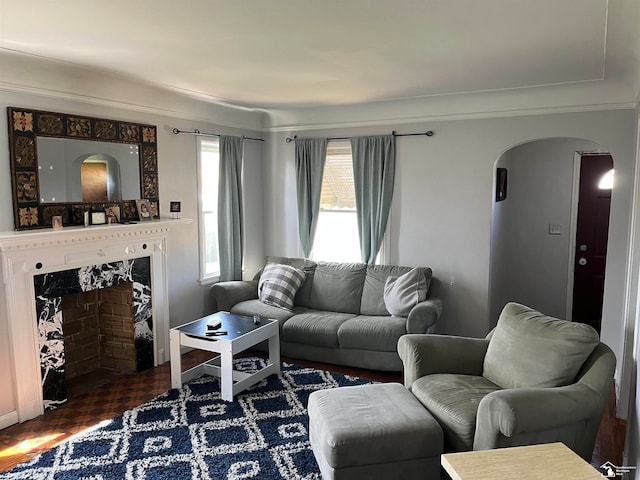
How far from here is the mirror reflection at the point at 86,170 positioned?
3.55 meters

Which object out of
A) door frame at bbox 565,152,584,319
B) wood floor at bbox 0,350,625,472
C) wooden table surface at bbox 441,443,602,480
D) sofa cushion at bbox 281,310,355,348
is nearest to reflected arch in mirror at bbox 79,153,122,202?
wood floor at bbox 0,350,625,472

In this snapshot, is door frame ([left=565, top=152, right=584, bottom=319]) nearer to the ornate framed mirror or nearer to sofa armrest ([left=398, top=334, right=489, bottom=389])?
sofa armrest ([left=398, top=334, right=489, bottom=389])

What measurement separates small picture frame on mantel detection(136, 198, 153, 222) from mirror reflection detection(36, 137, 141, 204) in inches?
2.8

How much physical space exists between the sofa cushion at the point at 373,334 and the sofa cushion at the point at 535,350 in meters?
1.13

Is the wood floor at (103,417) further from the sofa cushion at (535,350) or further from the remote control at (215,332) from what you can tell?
the sofa cushion at (535,350)

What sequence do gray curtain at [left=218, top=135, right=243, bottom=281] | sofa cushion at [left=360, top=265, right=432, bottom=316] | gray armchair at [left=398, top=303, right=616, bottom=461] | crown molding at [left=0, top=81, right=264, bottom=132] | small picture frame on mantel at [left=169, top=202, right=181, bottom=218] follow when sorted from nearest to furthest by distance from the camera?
gray armchair at [left=398, top=303, right=616, bottom=461], crown molding at [left=0, top=81, right=264, bottom=132], small picture frame on mantel at [left=169, top=202, right=181, bottom=218], sofa cushion at [left=360, top=265, right=432, bottom=316], gray curtain at [left=218, top=135, right=243, bottom=281]

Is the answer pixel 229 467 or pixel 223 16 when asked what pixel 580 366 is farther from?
pixel 223 16

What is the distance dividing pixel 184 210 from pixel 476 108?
2992 mm

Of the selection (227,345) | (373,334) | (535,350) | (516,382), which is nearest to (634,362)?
(535,350)

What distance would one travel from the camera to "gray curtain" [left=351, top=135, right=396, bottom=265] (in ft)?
16.5

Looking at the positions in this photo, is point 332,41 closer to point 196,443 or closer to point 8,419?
point 196,443

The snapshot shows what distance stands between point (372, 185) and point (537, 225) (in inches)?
81.6

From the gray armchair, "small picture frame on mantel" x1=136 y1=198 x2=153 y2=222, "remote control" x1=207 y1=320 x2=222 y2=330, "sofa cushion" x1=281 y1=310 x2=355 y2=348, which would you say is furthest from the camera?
"sofa cushion" x1=281 y1=310 x2=355 y2=348

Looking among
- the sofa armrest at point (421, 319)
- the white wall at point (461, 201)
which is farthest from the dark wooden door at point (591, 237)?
the sofa armrest at point (421, 319)
